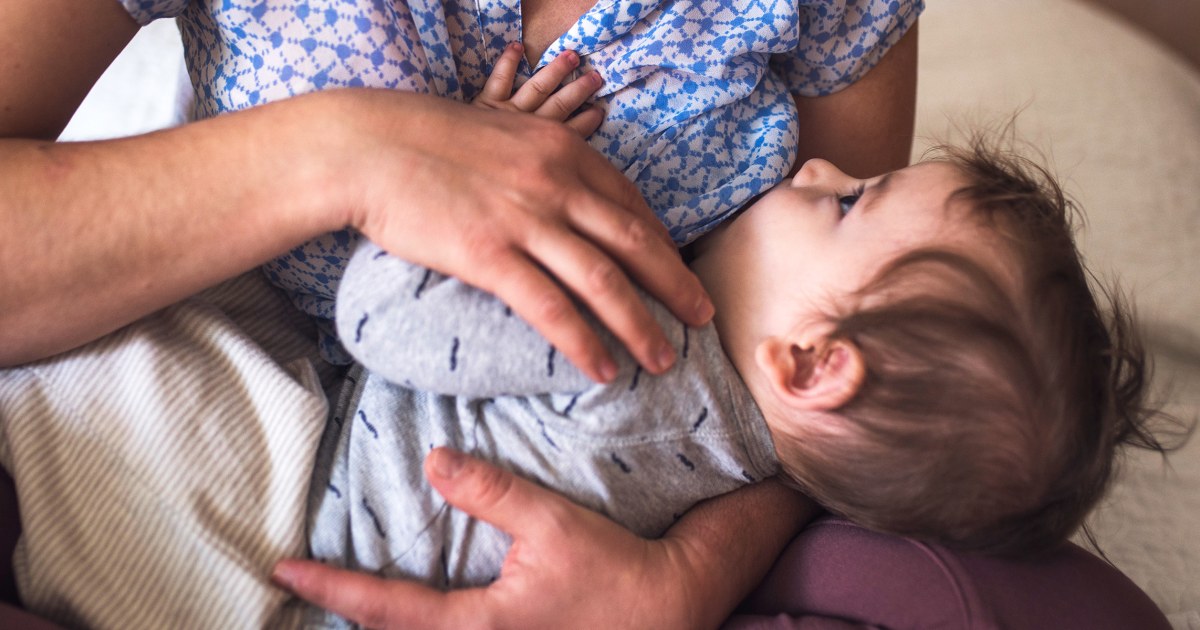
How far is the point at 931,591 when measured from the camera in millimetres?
879

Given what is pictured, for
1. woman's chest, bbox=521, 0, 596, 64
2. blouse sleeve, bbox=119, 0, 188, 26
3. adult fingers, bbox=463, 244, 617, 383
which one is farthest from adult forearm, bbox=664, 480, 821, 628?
blouse sleeve, bbox=119, 0, 188, 26

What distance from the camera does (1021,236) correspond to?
0.84 meters

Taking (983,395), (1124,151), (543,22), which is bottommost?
(1124,151)

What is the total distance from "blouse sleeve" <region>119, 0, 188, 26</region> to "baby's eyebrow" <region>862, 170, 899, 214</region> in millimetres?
699

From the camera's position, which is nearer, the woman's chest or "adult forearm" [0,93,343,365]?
"adult forearm" [0,93,343,365]

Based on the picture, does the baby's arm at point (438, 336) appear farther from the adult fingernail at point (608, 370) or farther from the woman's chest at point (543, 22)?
the woman's chest at point (543, 22)

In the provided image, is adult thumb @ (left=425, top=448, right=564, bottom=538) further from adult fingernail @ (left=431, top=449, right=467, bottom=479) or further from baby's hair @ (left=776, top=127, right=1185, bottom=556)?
baby's hair @ (left=776, top=127, right=1185, bottom=556)

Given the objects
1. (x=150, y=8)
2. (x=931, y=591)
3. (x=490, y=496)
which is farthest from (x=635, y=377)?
(x=150, y=8)

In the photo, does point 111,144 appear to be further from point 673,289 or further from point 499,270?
point 673,289

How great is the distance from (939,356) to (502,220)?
16.4 inches

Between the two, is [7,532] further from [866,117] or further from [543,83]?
[866,117]

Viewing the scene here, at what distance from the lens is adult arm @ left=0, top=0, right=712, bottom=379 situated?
2.34 ft

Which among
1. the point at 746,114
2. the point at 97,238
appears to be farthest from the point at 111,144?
the point at 746,114

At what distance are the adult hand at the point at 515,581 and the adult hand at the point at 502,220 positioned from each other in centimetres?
14
